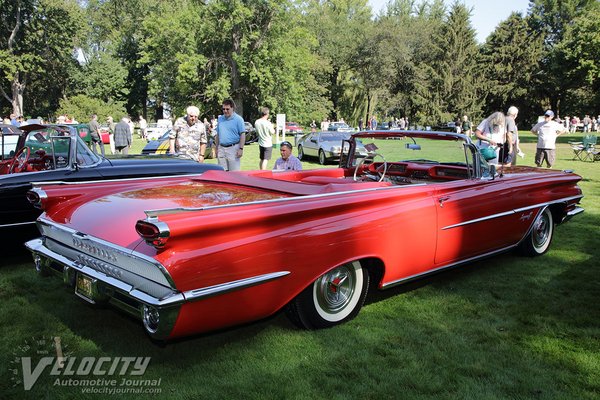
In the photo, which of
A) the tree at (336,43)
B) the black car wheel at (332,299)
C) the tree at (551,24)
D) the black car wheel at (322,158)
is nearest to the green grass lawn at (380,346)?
the black car wheel at (332,299)

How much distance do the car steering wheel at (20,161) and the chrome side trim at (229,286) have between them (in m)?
3.79

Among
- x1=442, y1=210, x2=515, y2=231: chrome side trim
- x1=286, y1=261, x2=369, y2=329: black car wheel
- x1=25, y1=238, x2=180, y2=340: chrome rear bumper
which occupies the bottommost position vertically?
x1=286, y1=261, x2=369, y2=329: black car wheel

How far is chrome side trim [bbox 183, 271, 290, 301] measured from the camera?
2.51m

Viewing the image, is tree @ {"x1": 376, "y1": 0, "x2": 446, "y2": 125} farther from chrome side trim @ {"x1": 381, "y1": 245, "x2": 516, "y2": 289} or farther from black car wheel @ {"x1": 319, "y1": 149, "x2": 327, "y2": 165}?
chrome side trim @ {"x1": 381, "y1": 245, "x2": 516, "y2": 289}

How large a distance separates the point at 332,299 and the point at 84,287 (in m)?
1.60

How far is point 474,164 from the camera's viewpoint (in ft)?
14.6

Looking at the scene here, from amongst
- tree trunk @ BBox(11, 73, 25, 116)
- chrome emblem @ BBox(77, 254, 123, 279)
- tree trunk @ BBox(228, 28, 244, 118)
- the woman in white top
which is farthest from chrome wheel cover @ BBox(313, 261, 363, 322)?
tree trunk @ BBox(11, 73, 25, 116)

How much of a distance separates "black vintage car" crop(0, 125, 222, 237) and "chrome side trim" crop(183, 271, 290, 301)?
281 cm

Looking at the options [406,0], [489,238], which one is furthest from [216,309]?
[406,0]

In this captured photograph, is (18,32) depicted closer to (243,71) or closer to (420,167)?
(243,71)

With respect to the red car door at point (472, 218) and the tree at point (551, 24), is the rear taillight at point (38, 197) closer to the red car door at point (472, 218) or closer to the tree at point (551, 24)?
the red car door at point (472, 218)

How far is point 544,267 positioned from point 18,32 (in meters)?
46.1

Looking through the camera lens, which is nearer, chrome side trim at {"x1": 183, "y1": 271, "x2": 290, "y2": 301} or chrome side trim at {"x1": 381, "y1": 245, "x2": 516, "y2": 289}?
chrome side trim at {"x1": 183, "y1": 271, "x2": 290, "y2": 301}

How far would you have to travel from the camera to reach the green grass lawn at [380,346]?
8.78ft
